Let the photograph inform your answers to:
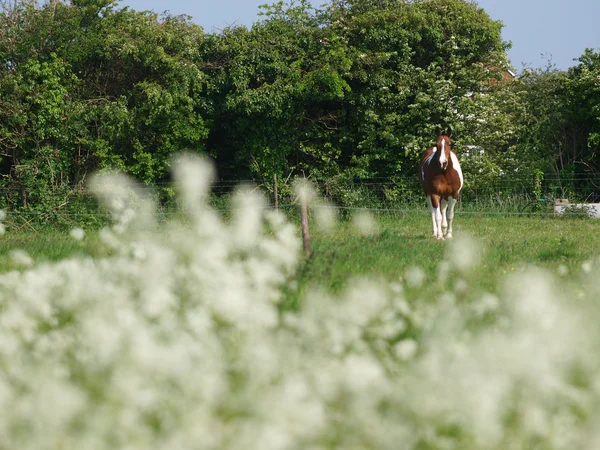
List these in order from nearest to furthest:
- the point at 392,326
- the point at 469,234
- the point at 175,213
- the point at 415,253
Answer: the point at 392,326 < the point at 415,253 < the point at 469,234 < the point at 175,213

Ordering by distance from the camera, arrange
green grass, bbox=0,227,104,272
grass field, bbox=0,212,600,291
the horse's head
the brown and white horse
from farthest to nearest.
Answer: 1. the brown and white horse
2. the horse's head
3. green grass, bbox=0,227,104,272
4. grass field, bbox=0,212,600,291

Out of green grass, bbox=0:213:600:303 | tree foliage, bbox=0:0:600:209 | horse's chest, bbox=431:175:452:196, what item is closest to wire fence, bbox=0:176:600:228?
tree foliage, bbox=0:0:600:209

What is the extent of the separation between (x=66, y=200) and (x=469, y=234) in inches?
349

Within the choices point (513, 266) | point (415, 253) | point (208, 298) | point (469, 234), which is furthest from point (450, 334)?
point (469, 234)

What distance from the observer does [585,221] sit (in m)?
16.6

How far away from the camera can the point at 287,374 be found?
3688mm

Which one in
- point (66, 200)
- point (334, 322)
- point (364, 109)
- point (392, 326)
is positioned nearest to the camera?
point (334, 322)

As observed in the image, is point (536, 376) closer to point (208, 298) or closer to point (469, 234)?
point (208, 298)

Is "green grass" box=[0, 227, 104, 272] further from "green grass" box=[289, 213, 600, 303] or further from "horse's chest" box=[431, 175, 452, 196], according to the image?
"horse's chest" box=[431, 175, 452, 196]

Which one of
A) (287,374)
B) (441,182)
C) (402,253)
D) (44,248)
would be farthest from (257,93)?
(287,374)

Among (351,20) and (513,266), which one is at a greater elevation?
(351,20)

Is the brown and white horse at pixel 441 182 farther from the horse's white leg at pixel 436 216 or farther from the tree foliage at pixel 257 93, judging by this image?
the tree foliage at pixel 257 93

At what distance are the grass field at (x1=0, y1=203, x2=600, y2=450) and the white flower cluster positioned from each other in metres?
0.01

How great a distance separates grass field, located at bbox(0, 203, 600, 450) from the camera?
10.5 feet
